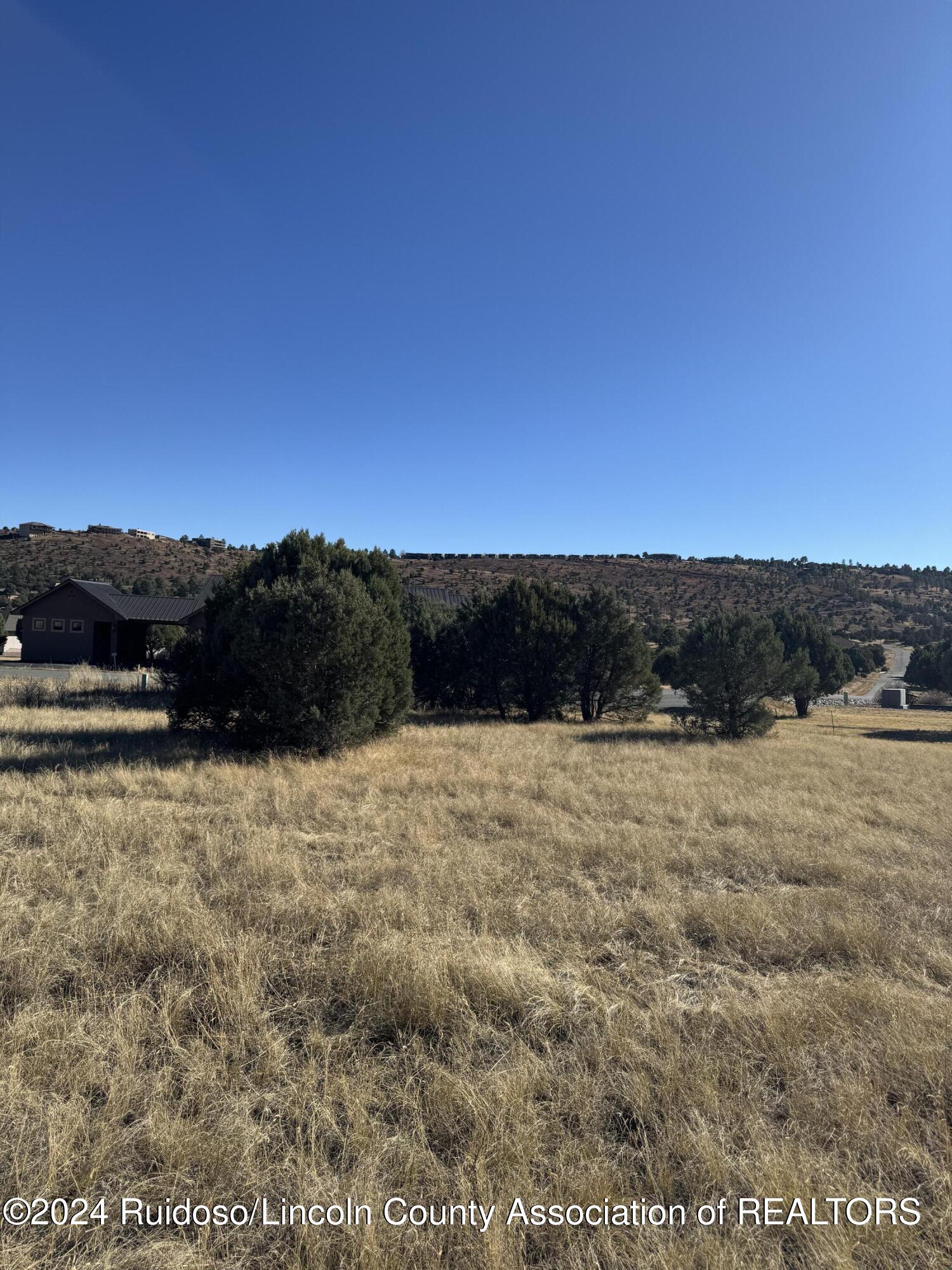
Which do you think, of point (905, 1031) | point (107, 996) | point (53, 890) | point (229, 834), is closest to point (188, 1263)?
point (107, 996)

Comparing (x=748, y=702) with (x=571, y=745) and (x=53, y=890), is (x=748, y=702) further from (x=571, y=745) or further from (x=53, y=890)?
(x=53, y=890)

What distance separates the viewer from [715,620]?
20.4 metres

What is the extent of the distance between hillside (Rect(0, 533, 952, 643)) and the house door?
2439cm

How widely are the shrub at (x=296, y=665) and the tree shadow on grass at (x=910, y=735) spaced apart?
24.2m

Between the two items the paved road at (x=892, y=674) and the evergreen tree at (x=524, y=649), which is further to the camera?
the paved road at (x=892, y=674)

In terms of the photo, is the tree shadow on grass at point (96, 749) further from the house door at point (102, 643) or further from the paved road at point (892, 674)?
the paved road at point (892, 674)

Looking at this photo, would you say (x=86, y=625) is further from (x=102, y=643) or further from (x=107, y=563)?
(x=107, y=563)

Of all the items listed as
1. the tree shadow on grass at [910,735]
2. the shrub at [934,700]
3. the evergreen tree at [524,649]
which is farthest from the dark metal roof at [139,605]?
the shrub at [934,700]

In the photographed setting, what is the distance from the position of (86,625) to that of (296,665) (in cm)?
3888

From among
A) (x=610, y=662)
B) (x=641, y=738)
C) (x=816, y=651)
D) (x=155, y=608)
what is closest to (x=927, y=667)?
(x=816, y=651)

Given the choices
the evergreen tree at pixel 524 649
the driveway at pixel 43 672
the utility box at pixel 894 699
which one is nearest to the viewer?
the evergreen tree at pixel 524 649

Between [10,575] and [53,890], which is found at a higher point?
[10,575]

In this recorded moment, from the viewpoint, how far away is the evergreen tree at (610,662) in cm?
2275

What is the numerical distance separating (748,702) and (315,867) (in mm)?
17297
